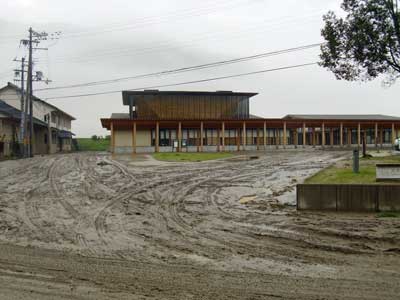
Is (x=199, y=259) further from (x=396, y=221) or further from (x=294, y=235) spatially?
(x=396, y=221)

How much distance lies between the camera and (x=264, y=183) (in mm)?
16453

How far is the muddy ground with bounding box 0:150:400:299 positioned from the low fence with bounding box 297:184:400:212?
0.57 meters

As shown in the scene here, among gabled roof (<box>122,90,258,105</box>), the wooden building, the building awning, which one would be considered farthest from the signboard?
the building awning

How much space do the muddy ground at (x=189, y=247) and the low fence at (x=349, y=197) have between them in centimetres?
57

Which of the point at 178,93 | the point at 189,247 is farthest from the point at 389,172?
the point at 178,93

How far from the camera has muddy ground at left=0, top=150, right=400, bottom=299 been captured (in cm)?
522

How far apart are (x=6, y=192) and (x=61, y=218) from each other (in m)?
6.05

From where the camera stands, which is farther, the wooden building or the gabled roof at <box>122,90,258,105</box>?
the gabled roof at <box>122,90,258,105</box>

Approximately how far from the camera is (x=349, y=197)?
10.9 m

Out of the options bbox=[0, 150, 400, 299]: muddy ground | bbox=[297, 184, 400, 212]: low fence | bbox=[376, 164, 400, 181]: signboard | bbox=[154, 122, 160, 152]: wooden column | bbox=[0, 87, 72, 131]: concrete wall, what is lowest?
bbox=[0, 150, 400, 299]: muddy ground

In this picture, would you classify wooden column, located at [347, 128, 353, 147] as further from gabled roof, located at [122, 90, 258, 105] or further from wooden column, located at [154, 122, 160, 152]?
wooden column, located at [154, 122, 160, 152]

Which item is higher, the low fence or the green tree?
the green tree

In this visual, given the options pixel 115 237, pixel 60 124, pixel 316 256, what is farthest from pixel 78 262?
pixel 60 124

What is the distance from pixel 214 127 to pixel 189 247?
39.3 m
